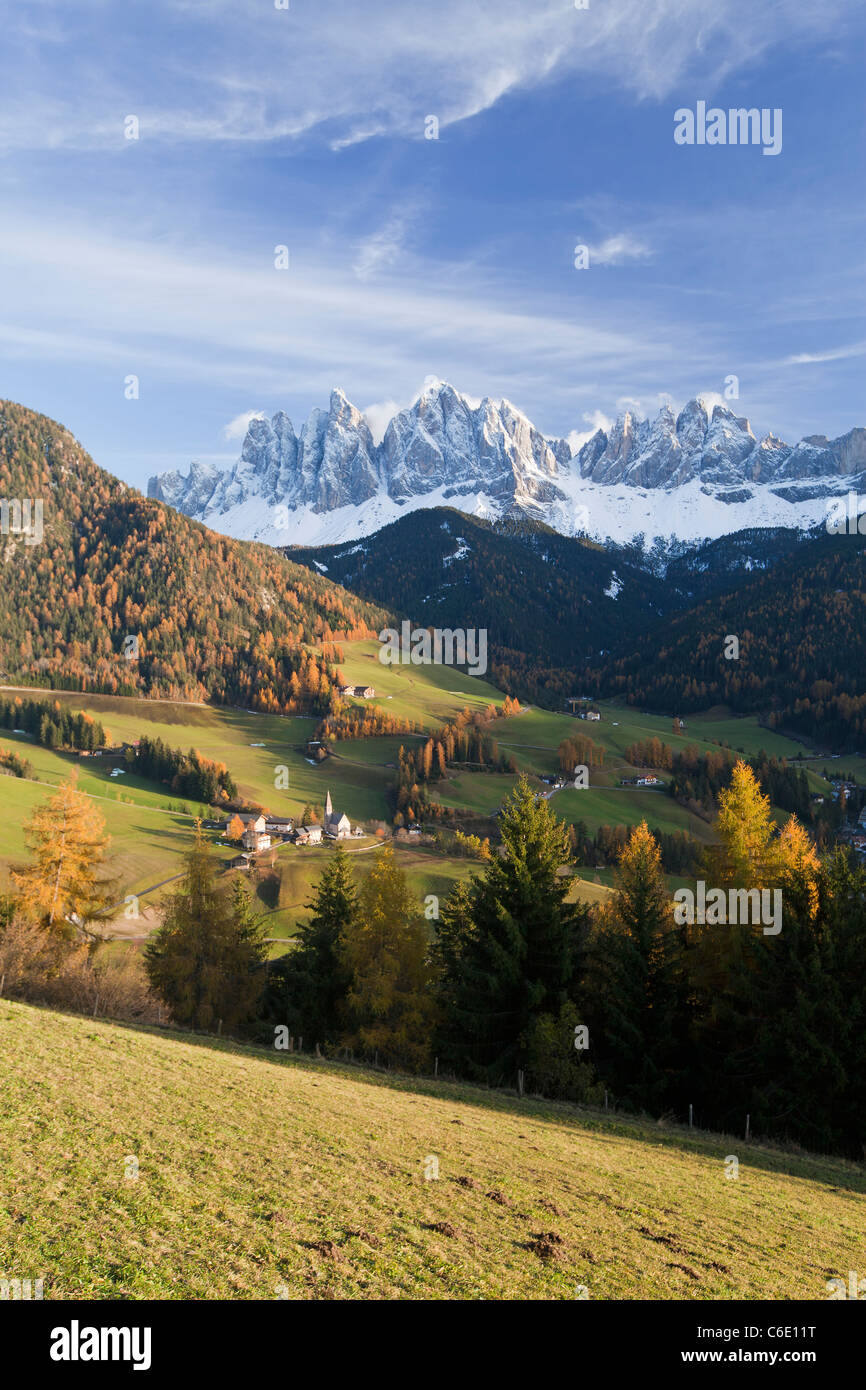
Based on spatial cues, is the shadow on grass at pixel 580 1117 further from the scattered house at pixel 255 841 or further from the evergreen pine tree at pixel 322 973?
the scattered house at pixel 255 841

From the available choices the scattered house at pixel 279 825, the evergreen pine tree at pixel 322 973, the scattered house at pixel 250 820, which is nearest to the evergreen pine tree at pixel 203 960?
the evergreen pine tree at pixel 322 973

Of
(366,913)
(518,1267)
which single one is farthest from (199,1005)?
(518,1267)

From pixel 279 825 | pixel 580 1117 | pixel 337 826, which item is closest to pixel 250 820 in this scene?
pixel 279 825

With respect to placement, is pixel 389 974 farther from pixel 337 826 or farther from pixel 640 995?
pixel 337 826

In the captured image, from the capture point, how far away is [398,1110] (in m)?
19.3

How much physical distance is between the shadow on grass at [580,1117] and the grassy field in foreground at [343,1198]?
355 mm

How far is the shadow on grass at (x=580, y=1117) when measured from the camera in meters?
20.6

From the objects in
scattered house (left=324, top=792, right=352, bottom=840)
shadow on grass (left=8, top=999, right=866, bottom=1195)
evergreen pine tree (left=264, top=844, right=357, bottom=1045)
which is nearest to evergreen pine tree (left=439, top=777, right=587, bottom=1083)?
shadow on grass (left=8, top=999, right=866, bottom=1195)

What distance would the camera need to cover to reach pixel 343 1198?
1143 centimetres

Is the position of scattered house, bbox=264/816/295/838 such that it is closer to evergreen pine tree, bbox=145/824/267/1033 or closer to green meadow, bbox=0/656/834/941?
green meadow, bbox=0/656/834/941

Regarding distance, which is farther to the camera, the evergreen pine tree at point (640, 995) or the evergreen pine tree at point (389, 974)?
the evergreen pine tree at point (389, 974)

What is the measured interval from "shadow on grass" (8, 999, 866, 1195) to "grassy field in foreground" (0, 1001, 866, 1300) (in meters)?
0.36

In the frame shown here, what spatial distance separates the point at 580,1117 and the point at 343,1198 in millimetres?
14798
